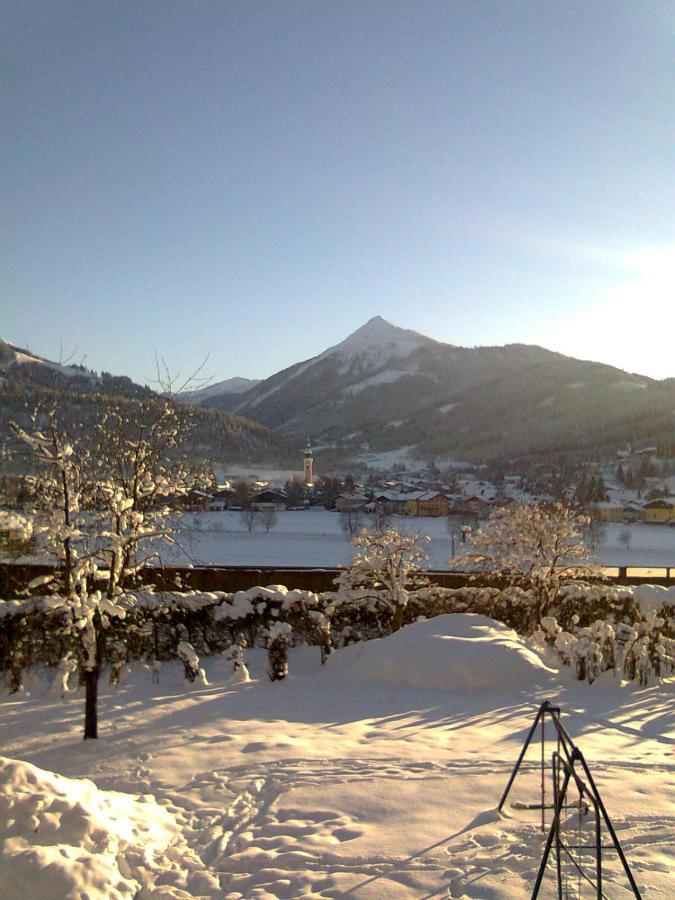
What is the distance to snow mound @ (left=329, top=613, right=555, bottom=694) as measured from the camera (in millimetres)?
10562

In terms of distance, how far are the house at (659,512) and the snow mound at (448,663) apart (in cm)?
6447

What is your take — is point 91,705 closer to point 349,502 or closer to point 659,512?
point 349,502

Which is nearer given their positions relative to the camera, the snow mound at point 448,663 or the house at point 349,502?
the snow mound at point 448,663

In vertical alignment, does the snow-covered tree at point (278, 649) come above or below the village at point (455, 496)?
below

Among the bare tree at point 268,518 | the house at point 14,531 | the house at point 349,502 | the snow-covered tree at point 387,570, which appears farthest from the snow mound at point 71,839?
the house at point 349,502

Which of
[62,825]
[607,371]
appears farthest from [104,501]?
[607,371]

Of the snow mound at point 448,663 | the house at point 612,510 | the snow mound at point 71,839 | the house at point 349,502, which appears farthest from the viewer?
the house at point 349,502

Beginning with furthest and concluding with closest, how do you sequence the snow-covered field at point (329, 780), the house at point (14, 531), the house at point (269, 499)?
the house at point (269, 499) → the house at point (14, 531) → the snow-covered field at point (329, 780)

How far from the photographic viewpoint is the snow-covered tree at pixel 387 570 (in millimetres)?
14758

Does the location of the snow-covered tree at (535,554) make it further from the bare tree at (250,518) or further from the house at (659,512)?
the house at (659,512)

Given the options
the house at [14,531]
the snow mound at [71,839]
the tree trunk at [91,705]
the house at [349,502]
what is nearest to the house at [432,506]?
the house at [349,502]

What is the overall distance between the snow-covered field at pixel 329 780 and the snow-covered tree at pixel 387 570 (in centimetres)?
305

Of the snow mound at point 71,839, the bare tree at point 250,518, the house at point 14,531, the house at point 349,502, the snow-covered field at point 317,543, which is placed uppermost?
the house at point 14,531

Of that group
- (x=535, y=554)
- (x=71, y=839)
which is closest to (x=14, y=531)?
(x=71, y=839)
